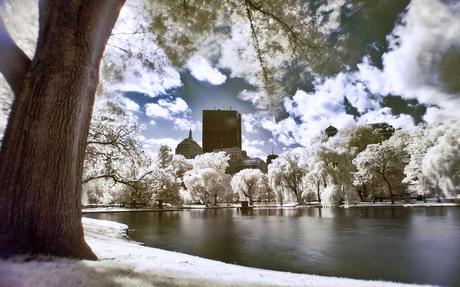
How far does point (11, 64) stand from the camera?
401 cm

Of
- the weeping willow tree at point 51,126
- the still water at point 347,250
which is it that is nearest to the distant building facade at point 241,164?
the still water at point 347,250

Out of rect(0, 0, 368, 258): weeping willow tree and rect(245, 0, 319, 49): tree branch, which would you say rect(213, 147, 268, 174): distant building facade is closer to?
rect(245, 0, 319, 49): tree branch

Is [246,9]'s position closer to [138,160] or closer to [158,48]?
[158,48]

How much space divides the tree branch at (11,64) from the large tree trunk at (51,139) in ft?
0.38

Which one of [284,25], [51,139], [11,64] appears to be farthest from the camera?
[284,25]

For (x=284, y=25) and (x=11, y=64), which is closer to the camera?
(x=11, y=64)

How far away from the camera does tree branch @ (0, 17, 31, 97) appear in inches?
157

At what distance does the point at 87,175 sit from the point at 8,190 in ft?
54.0

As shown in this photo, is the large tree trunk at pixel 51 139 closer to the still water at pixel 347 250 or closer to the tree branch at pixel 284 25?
the tree branch at pixel 284 25

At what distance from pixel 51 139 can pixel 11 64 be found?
112cm

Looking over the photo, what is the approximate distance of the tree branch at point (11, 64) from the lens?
4.00m

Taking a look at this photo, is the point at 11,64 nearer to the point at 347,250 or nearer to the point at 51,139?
the point at 51,139

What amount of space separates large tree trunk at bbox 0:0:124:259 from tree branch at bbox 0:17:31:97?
4.5 inches

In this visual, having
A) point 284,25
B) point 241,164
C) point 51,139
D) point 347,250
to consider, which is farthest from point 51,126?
point 241,164
